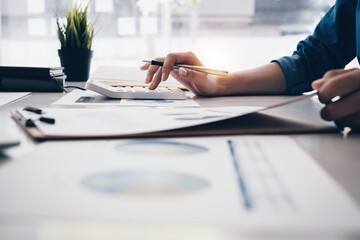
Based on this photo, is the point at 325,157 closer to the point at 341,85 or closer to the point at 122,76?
the point at 341,85

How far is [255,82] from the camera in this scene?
96cm

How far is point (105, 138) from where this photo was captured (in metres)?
0.43

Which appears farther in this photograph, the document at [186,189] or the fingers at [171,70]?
the fingers at [171,70]

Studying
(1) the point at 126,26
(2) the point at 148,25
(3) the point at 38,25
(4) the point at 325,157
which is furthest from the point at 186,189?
(3) the point at 38,25

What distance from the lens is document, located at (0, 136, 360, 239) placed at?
215 millimetres

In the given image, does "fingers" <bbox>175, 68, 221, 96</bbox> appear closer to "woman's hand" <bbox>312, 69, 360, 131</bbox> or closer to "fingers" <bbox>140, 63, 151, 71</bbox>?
"fingers" <bbox>140, 63, 151, 71</bbox>

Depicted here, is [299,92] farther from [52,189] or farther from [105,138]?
[52,189]

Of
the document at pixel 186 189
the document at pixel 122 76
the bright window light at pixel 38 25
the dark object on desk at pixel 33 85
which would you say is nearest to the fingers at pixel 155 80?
the document at pixel 122 76

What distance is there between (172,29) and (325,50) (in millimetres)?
2865

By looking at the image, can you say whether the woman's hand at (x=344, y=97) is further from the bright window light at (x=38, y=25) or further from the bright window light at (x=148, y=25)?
the bright window light at (x=38, y=25)

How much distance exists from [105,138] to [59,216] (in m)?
0.22

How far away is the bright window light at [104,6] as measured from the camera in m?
3.52

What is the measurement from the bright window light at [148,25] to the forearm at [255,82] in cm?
269

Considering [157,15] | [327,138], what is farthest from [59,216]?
[157,15]
